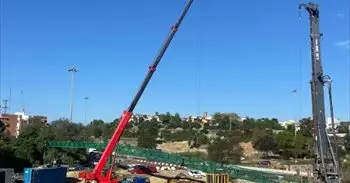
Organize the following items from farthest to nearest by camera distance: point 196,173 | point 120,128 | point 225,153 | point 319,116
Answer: point 225,153 → point 196,173 → point 120,128 → point 319,116

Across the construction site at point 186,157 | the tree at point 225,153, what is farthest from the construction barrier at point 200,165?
the tree at point 225,153

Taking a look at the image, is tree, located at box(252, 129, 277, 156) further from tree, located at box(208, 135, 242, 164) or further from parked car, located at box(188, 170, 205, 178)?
parked car, located at box(188, 170, 205, 178)

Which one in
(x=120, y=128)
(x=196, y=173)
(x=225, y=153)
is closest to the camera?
(x=120, y=128)

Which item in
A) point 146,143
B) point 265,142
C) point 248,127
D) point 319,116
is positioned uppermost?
point 248,127

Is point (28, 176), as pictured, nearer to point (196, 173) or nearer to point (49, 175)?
point (49, 175)

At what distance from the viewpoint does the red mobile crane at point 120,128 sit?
5078 cm

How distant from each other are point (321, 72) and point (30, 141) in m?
68.1

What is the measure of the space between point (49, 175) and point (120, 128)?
33.3 feet

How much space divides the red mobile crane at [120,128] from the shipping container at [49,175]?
14.4 ft

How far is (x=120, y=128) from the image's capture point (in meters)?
51.7

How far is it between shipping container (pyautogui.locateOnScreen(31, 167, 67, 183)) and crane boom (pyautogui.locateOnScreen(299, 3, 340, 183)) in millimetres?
30896

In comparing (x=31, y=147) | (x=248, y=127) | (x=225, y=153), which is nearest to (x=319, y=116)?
(x=31, y=147)

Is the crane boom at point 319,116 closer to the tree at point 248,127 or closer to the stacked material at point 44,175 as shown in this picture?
the stacked material at point 44,175

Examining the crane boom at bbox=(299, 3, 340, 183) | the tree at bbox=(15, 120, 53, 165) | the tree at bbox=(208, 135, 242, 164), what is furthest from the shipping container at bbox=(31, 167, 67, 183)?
the tree at bbox=(208, 135, 242, 164)
